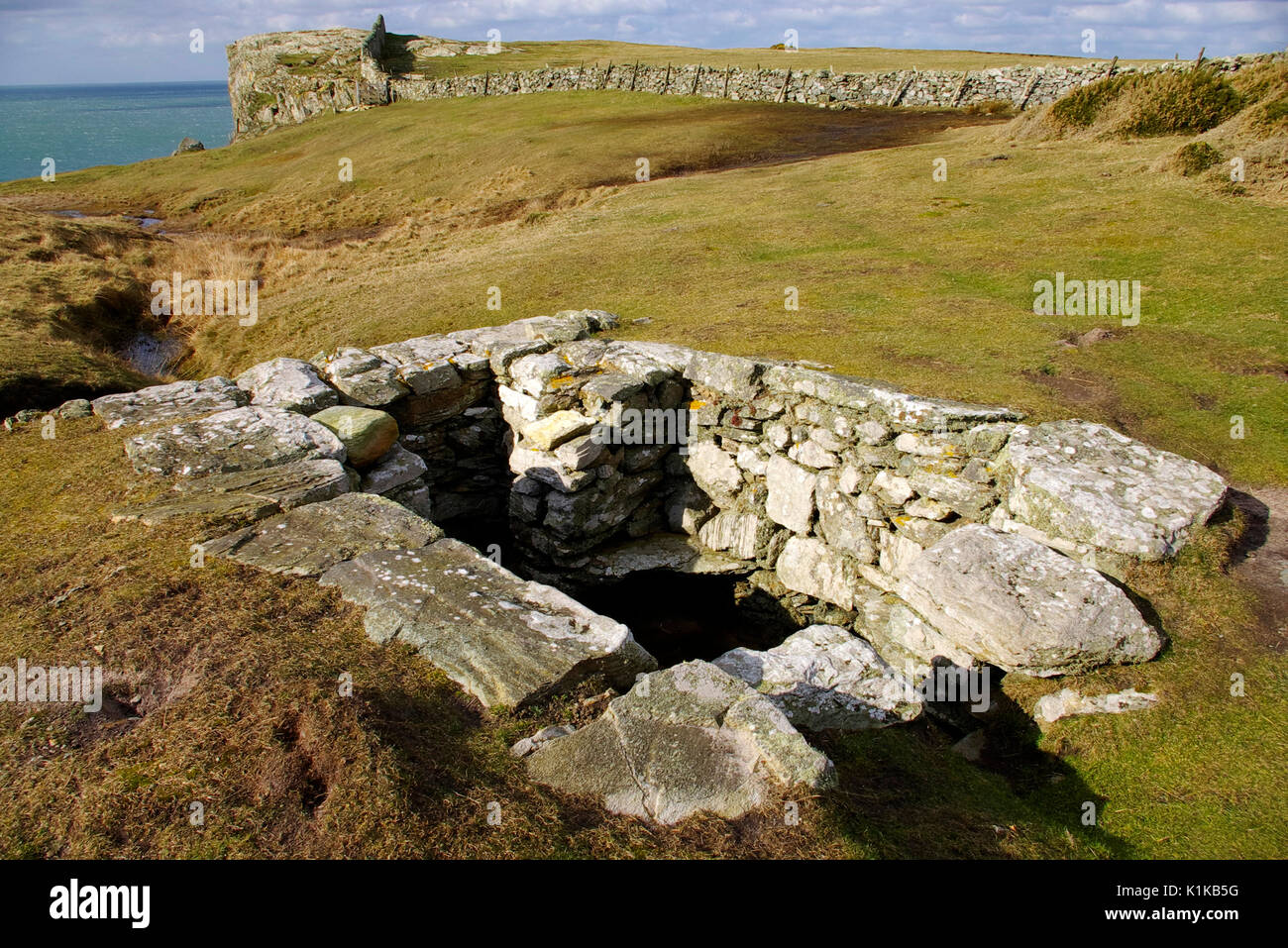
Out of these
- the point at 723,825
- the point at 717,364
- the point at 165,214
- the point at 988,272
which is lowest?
the point at 723,825

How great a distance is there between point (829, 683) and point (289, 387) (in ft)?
27.2

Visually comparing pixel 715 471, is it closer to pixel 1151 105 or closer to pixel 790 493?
pixel 790 493

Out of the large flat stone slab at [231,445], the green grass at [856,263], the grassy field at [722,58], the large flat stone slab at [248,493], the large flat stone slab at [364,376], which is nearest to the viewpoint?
the large flat stone slab at [248,493]

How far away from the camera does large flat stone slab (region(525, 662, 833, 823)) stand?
452 centimetres

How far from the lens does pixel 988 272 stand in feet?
51.2

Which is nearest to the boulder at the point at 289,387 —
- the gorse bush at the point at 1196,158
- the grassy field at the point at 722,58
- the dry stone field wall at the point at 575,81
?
the gorse bush at the point at 1196,158

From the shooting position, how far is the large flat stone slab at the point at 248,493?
24.1 feet

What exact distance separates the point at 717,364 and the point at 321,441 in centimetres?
578

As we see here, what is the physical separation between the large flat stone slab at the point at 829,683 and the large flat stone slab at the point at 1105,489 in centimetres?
267

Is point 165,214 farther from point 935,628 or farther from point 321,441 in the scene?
point 935,628

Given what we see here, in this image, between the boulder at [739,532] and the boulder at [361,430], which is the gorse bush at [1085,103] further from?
the boulder at [361,430]

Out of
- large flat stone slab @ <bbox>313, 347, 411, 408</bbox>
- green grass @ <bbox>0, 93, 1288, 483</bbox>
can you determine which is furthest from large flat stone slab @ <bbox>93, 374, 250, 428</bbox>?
green grass @ <bbox>0, 93, 1288, 483</bbox>
